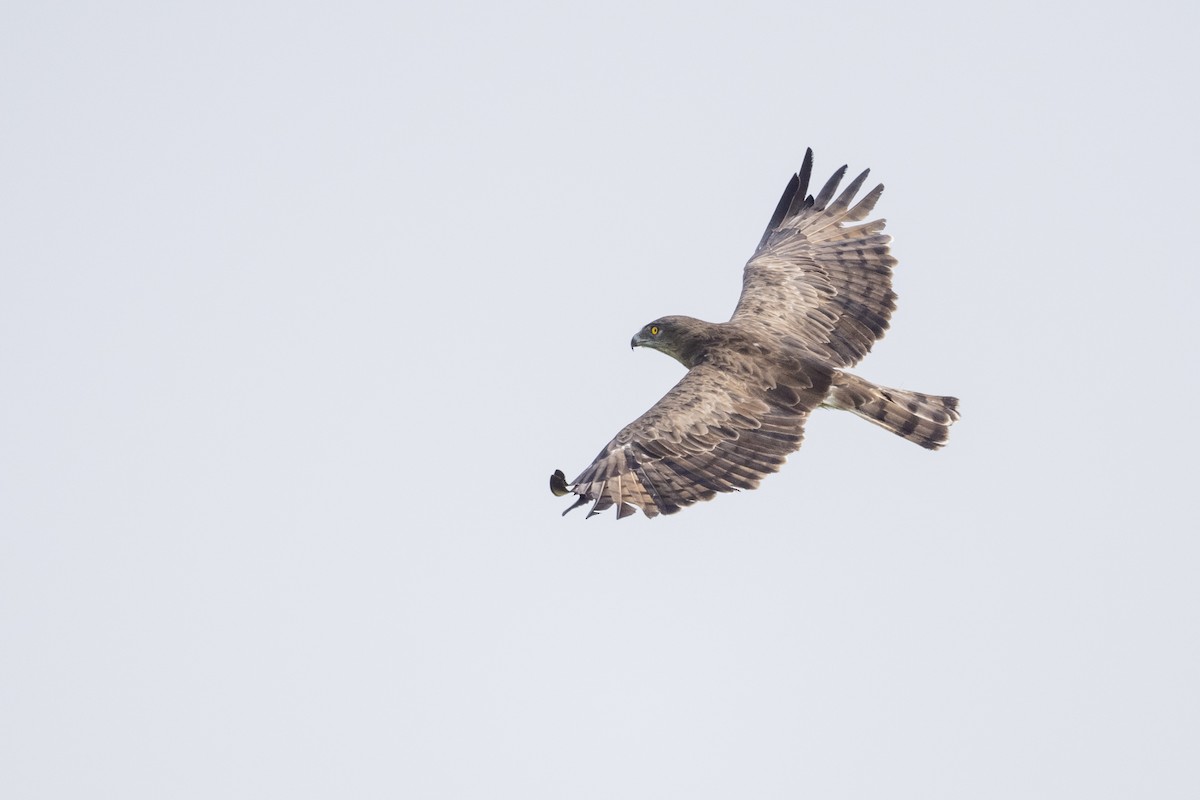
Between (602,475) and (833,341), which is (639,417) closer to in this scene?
(602,475)

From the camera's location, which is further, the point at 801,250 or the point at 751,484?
the point at 801,250

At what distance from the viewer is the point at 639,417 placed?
17.8m

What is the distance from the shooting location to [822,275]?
21062 mm

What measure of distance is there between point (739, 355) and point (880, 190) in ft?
14.0

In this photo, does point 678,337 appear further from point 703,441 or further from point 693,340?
point 703,441

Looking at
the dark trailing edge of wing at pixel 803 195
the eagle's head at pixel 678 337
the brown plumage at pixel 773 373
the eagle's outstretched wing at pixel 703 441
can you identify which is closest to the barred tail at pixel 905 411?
the brown plumage at pixel 773 373

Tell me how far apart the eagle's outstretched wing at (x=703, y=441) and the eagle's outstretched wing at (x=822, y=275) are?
4.17 feet

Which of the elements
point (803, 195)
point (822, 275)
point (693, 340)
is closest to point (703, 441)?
point (693, 340)

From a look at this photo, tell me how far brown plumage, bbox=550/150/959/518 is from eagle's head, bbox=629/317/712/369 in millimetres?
15

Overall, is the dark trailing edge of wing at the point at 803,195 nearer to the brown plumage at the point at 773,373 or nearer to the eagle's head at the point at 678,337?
the brown plumage at the point at 773,373

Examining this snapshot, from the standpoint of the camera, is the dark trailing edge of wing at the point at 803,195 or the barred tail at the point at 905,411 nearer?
the barred tail at the point at 905,411

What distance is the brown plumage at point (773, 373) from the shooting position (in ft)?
56.0

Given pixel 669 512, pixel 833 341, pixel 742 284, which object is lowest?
pixel 669 512

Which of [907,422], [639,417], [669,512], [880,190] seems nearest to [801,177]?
[880,190]
